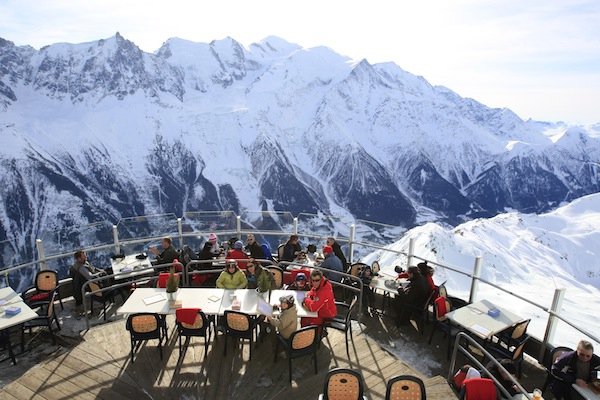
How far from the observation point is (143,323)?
7.23 meters

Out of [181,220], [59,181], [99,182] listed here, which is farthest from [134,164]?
[181,220]

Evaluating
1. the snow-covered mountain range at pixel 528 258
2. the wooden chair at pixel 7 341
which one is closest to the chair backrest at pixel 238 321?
the wooden chair at pixel 7 341

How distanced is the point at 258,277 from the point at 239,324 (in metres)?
1.45

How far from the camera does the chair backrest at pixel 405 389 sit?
17.1 feet

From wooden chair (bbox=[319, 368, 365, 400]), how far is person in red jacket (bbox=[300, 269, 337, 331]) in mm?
2074

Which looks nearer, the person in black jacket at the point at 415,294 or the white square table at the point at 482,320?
the white square table at the point at 482,320

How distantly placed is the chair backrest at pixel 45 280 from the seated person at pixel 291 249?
6.08 metres

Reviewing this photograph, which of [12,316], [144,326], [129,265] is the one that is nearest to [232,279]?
[144,326]

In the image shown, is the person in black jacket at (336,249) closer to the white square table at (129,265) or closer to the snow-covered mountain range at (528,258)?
the white square table at (129,265)

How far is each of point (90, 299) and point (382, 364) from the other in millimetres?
7043

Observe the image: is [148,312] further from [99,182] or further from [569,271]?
[99,182]

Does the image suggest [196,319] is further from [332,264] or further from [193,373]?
[332,264]

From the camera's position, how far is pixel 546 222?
131000mm

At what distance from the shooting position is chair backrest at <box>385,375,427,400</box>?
521 cm
